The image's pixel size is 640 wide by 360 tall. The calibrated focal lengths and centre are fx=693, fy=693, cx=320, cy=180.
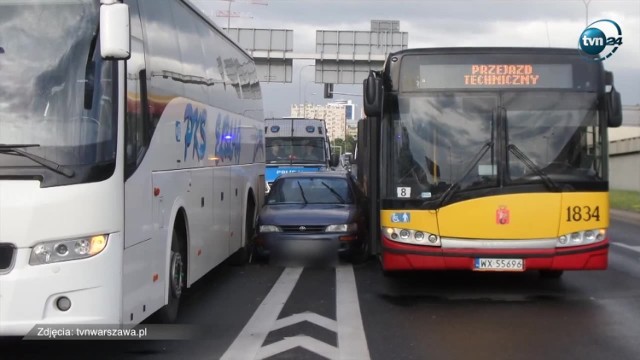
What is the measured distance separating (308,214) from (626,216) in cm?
1556

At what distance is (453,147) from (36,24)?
504cm

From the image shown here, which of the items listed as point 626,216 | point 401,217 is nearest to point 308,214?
point 401,217

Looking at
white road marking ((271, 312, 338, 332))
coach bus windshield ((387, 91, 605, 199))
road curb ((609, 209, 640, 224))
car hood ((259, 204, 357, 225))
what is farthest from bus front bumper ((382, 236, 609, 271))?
road curb ((609, 209, 640, 224))

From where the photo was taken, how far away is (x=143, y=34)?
6.19m

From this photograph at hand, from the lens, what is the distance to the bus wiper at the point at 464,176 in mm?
8352

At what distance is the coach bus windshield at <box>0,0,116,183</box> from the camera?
503cm

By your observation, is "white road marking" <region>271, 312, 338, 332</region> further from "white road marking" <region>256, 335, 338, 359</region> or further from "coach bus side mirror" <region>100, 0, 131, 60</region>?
"coach bus side mirror" <region>100, 0, 131, 60</region>

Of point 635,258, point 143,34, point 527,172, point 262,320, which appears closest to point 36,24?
point 143,34

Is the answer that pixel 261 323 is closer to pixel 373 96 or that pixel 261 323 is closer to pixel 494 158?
pixel 373 96

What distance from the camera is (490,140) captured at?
332 inches

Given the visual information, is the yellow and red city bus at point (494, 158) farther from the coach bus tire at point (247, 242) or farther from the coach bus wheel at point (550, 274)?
the coach bus tire at point (247, 242)

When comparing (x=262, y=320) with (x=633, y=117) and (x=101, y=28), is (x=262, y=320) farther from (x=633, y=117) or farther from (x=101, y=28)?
(x=633, y=117)

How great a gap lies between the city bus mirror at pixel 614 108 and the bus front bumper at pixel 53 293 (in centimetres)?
619
